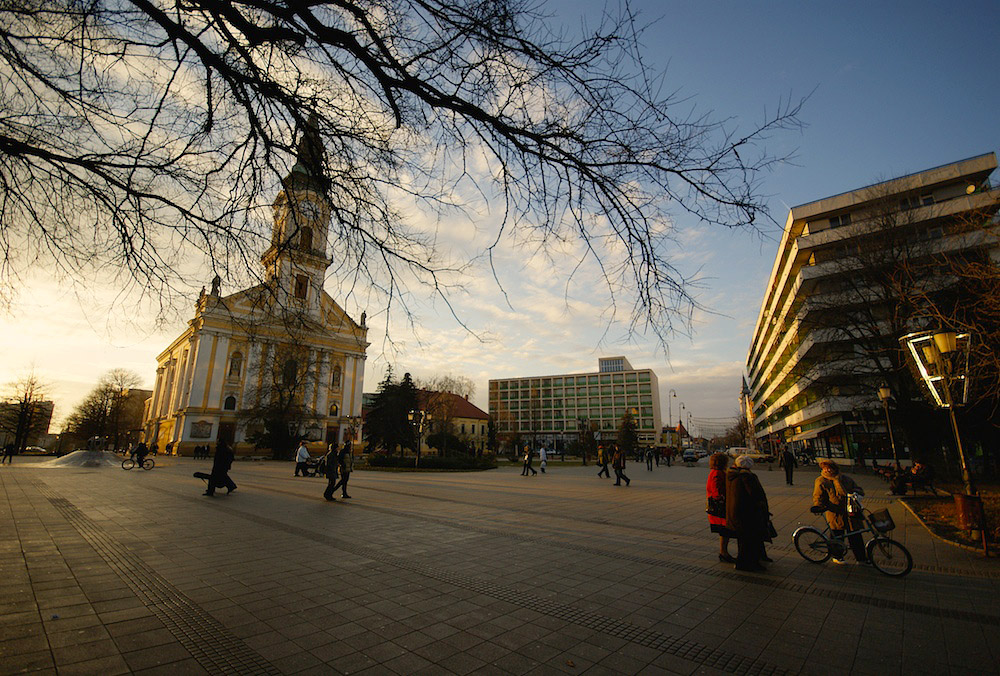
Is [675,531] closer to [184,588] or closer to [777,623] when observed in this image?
[777,623]

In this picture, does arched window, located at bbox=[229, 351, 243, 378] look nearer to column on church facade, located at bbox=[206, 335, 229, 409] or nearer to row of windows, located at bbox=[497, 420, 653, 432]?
column on church facade, located at bbox=[206, 335, 229, 409]

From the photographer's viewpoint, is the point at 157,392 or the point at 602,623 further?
the point at 157,392

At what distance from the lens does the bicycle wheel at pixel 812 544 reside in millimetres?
6572

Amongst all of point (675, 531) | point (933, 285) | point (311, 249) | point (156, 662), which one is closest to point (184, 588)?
point (156, 662)

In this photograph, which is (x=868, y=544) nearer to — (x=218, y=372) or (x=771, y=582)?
(x=771, y=582)

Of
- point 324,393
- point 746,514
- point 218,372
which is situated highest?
point 218,372

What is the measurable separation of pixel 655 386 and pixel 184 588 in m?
134

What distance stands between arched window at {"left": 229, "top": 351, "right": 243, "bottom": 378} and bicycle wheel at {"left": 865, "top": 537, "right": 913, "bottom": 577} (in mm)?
57699

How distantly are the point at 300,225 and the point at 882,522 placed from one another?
845cm

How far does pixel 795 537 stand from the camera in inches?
267

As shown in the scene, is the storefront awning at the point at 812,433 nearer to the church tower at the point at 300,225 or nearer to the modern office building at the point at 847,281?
the modern office building at the point at 847,281

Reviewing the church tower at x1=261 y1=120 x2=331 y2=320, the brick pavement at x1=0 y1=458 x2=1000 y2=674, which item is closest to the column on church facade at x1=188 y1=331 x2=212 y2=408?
the brick pavement at x1=0 y1=458 x2=1000 y2=674

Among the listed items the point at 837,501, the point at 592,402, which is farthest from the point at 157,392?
the point at 592,402

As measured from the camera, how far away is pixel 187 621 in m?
3.97
